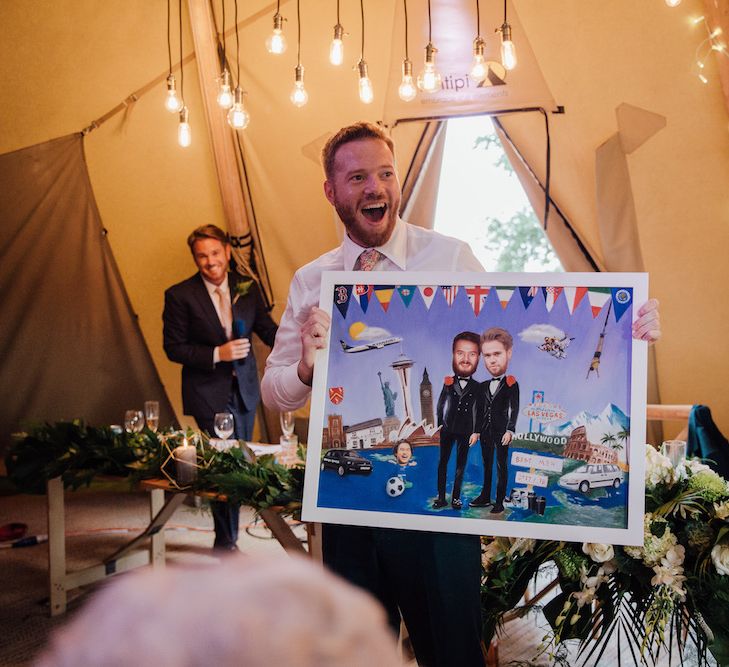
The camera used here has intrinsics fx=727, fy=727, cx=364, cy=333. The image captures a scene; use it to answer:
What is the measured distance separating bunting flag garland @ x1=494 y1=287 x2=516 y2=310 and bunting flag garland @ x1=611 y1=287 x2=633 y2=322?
0.21 m

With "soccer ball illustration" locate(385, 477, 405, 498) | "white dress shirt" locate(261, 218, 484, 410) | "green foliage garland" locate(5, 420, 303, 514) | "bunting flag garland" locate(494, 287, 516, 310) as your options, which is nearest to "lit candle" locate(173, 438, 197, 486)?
"green foliage garland" locate(5, 420, 303, 514)

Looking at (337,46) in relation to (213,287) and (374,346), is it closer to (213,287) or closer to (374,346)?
(213,287)

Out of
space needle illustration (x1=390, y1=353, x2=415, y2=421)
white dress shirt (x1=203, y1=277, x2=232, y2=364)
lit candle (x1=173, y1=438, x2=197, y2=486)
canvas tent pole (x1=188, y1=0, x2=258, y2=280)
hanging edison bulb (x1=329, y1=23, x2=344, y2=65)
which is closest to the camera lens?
space needle illustration (x1=390, y1=353, x2=415, y2=421)

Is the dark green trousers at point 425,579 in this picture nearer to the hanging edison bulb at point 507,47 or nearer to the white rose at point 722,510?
the white rose at point 722,510

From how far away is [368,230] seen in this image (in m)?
1.70

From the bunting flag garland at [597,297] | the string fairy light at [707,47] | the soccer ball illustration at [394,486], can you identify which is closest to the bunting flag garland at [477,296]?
the bunting flag garland at [597,297]

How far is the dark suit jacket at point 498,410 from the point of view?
1523mm

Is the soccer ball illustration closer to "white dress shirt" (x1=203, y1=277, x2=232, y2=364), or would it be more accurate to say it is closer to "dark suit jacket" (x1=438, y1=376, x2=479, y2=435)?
"dark suit jacket" (x1=438, y1=376, x2=479, y2=435)

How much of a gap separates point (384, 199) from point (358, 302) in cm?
26

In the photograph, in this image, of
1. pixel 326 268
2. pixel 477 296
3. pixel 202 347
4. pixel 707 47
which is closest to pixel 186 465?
pixel 326 268

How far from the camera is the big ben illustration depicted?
1.56m

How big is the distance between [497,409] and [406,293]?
319mm

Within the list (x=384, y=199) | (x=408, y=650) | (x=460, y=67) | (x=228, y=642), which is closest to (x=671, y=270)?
(x=460, y=67)

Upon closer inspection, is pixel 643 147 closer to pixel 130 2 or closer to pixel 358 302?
pixel 358 302
